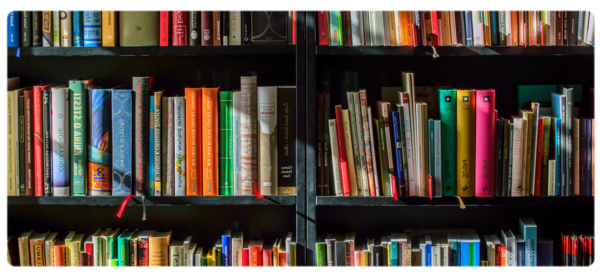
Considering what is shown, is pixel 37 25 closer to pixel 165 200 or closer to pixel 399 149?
pixel 165 200

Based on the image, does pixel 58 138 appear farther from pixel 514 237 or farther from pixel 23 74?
pixel 514 237

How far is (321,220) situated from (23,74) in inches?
46.1

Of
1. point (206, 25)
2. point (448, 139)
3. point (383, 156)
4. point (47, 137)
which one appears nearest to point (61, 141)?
point (47, 137)

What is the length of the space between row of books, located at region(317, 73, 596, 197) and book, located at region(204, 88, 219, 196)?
1.05 ft

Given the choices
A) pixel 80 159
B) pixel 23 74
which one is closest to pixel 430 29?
pixel 80 159

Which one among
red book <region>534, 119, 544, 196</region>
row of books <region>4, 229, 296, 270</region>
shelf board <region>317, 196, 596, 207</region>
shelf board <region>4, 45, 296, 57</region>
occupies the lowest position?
row of books <region>4, 229, 296, 270</region>

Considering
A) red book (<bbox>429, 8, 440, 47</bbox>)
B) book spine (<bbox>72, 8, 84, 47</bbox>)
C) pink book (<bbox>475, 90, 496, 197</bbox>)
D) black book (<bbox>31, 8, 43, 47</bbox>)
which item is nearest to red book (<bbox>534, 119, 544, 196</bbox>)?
pink book (<bbox>475, 90, 496, 197</bbox>)

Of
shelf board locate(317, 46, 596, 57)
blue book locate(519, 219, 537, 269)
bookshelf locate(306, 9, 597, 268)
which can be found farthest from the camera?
bookshelf locate(306, 9, 597, 268)

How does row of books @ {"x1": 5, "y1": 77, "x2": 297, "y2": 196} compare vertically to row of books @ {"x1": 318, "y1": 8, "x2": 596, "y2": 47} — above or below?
below

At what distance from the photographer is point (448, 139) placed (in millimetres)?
1696

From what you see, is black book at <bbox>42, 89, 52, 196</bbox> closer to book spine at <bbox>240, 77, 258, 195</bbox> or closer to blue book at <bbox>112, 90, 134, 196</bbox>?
blue book at <bbox>112, 90, 134, 196</bbox>

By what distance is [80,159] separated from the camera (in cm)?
170

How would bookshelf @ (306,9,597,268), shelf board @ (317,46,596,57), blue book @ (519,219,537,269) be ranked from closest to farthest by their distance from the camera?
shelf board @ (317,46,596,57), blue book @ (519,219,537,269), bookshelf @ (306,9,597,268)

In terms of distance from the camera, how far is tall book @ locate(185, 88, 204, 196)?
5.53 feet
